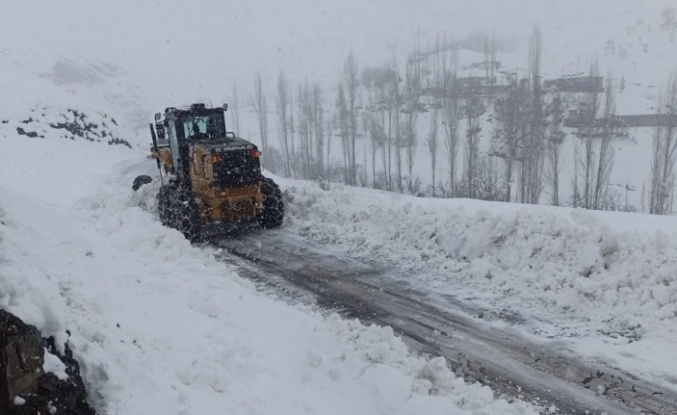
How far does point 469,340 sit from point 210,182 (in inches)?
282

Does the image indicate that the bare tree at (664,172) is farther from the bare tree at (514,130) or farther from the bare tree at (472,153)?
the bare tree at (472,153)

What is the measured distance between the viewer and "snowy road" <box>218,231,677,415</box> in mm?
5473

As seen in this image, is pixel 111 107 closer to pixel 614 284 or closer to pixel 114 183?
pixel 114 183

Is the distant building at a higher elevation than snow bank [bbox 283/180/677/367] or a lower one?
higher

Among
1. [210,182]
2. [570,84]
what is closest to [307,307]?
[210,182]

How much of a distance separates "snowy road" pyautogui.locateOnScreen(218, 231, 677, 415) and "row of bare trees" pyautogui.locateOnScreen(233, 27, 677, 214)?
26.9 meters

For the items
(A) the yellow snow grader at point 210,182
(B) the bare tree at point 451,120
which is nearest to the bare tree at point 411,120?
(B) the bare tree at point 451,120

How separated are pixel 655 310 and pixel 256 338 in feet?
16.8

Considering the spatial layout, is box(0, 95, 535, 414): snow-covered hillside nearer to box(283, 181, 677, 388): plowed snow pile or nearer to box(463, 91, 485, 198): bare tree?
box(283, 181, 677, 388): plowed snow pile

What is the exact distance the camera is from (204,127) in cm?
1334

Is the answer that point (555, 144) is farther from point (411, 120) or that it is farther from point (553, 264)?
point (553, 264)

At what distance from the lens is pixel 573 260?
8.26 meters

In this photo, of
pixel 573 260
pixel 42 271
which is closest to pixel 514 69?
pixel 573 260

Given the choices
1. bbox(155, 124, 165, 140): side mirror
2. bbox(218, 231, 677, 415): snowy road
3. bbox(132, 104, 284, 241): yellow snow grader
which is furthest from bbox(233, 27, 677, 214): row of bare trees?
bbox(218, 231, 677, 415): snowy road
